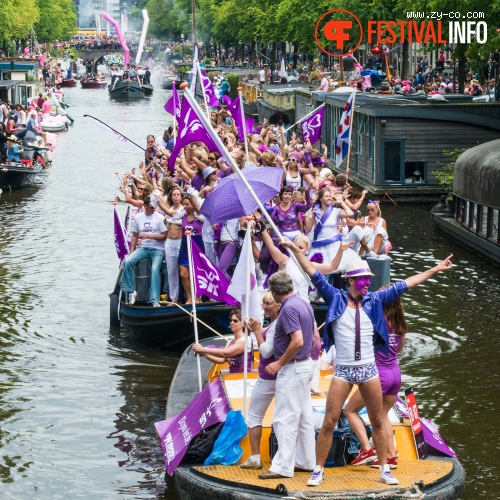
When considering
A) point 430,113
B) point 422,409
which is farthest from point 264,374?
point 430,113

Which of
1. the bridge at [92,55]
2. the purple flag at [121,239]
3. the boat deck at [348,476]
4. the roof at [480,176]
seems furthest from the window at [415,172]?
the bridge at [92,55]

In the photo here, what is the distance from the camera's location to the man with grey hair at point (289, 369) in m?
10.1

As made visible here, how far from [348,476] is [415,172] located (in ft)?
76.3

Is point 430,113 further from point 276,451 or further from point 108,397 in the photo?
point 276,451

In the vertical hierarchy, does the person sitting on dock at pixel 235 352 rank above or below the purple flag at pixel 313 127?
below

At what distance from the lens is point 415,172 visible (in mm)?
32969

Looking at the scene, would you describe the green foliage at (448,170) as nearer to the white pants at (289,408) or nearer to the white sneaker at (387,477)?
the white pants at (289,408)

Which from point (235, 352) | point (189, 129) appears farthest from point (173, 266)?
point (235, 352)

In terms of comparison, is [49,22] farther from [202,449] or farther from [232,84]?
[202,449]

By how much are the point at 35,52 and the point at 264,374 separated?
4938 inches

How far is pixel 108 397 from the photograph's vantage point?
15.6 metres

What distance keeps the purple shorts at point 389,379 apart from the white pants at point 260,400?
913 millimetres

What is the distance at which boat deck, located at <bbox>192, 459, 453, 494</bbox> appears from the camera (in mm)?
10039

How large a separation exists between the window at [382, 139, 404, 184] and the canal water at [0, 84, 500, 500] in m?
3.12
